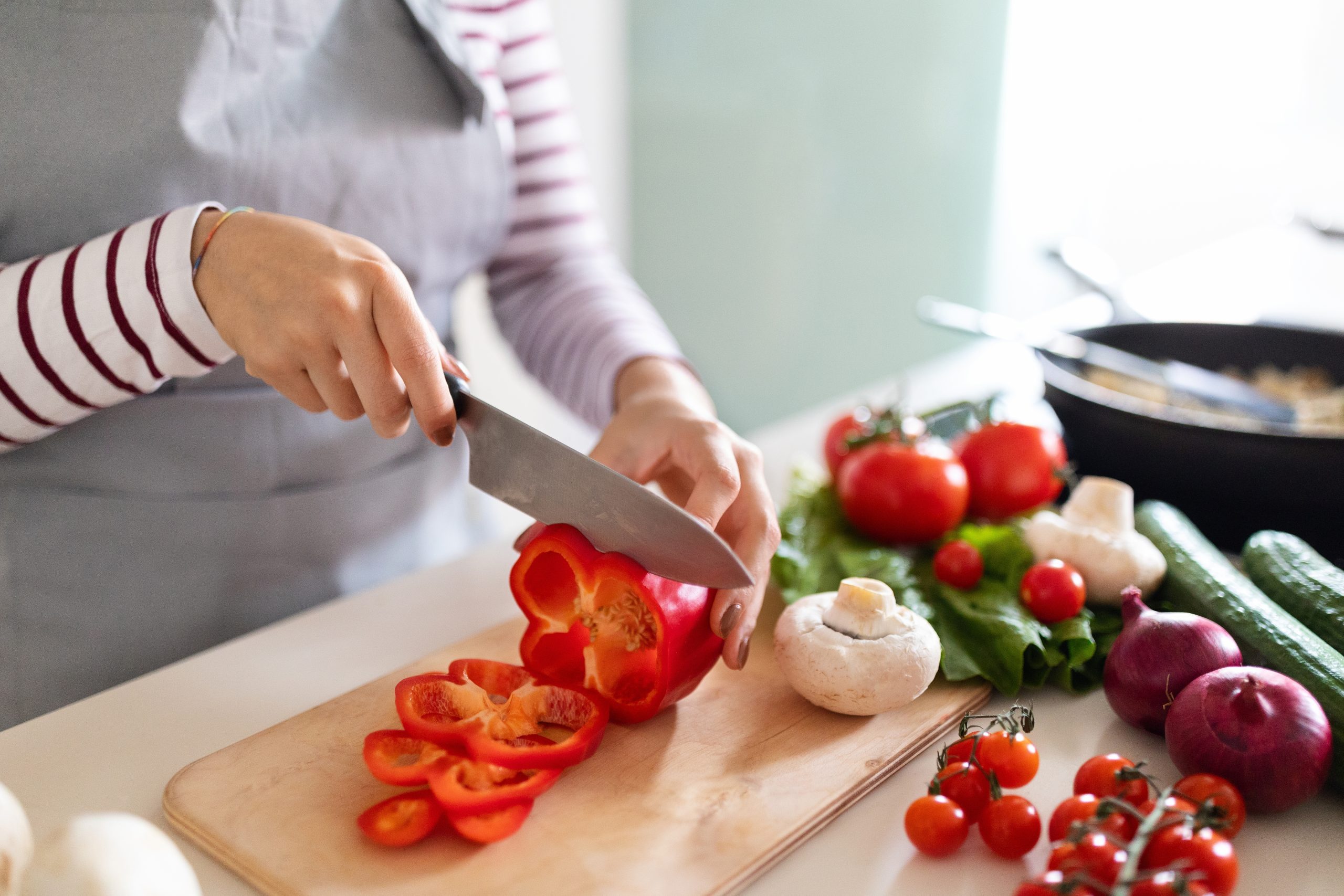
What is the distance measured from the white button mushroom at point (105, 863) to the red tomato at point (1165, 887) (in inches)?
21.6

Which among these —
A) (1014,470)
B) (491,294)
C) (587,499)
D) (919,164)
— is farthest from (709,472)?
(919,164)

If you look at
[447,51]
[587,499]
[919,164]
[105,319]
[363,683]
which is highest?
[447,51]

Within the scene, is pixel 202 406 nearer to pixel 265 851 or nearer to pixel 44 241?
pixel 44 241

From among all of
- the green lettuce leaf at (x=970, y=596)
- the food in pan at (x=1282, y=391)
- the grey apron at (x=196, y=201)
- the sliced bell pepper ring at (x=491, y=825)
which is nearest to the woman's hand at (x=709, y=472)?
the green lettuce leaf at (x=970, y=596)

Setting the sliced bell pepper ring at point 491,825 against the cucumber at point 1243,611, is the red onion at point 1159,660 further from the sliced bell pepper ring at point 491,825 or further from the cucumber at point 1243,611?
the sliced bell pepper ring at point 491,825

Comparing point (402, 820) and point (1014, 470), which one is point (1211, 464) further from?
point (402, 820)

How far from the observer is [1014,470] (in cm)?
121

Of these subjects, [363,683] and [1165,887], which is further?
[363,683]

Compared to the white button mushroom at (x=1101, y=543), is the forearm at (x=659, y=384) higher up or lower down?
higher up

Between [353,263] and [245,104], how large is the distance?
1.18 feet

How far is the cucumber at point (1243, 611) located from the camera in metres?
0.80

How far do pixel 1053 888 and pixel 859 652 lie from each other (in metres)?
0.27

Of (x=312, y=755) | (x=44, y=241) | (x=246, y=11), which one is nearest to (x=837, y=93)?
(x=246, y=11)

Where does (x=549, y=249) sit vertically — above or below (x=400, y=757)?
above
